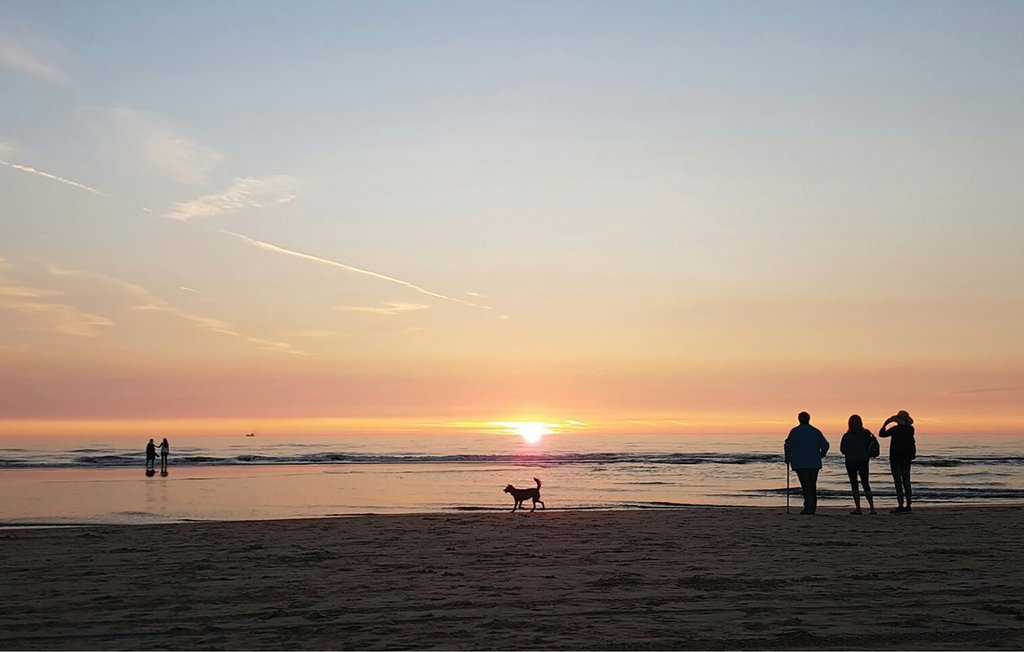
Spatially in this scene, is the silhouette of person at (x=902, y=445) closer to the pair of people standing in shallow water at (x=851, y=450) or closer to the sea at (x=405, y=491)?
the pair of people standing in shallow water at (x=851, y=450)

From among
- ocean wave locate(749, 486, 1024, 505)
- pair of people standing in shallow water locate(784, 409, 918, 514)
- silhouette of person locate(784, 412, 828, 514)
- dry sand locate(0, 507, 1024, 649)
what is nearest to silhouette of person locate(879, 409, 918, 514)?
pair of people standing in shallow water locate(784, 409, 918, 514)

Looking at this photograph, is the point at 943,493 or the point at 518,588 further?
the point at 943,493

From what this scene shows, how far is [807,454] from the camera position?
54.8 ft

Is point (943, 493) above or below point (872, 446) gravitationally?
below


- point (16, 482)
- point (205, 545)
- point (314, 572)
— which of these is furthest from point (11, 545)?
point (16, 482)

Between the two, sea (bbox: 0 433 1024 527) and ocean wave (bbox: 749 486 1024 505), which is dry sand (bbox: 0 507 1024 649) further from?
ocean wave (bbox: 749 486 1024 505)

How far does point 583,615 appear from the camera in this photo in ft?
23.9

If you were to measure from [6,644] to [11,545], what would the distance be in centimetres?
676

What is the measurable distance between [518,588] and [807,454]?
32.1 feet

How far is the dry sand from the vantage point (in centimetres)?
661

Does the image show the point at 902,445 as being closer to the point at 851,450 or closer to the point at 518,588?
the point at 851,450

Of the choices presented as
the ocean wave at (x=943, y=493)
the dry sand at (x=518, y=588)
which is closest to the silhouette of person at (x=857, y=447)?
the dry sand at (x=518, y=588)

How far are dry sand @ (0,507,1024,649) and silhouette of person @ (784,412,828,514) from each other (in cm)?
250

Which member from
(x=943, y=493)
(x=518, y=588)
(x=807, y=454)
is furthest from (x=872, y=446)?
(x=943, y=493)
